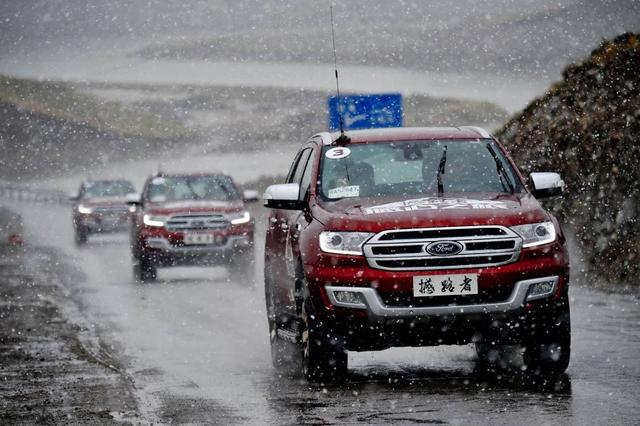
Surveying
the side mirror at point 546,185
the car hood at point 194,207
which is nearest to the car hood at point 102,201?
the car hood at point 194,207

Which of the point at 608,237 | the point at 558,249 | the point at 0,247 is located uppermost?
the point at 558,249

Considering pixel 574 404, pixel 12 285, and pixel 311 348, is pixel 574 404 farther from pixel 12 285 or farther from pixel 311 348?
pixel 12 285

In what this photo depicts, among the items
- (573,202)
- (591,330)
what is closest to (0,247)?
(573,202)

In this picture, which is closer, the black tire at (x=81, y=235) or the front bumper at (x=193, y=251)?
the front bumper at (x=193, y=251)

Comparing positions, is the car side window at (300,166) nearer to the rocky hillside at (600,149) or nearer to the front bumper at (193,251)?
the rocky hillside at (600,149)

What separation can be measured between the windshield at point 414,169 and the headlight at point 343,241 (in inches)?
35.1

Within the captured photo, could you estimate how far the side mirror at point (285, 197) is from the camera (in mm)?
10594

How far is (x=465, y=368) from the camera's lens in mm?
10680

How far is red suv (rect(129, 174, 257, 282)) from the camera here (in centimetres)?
2205

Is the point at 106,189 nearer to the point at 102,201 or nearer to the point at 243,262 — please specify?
the point at 102,201

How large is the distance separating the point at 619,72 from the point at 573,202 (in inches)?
79.1

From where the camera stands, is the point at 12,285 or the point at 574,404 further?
the point at 12,285

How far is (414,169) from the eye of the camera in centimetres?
1071

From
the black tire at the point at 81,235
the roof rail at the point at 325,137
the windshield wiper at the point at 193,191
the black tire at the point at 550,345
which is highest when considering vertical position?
the roof rail at the point at 325,137
